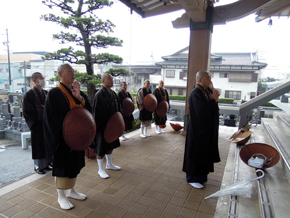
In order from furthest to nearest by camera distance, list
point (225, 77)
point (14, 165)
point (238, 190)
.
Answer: point (225, 77) → point (14, 165) → point (238, 190)

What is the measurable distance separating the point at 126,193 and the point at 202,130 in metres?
1.49

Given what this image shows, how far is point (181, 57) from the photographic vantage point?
52.5ft

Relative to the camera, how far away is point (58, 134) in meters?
2.36

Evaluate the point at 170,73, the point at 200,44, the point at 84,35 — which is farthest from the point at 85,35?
the point at 170,73

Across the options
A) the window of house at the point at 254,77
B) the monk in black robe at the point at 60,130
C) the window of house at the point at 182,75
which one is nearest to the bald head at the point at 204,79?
the monk in black robe at the point at 60,130

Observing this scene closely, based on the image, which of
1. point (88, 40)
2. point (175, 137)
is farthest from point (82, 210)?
point (88, 40)

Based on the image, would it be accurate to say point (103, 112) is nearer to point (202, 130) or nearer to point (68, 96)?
point (68, 96)

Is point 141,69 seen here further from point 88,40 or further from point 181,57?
point 88,40

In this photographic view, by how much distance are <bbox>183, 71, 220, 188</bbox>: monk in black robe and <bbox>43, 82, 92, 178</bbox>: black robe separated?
1.74m

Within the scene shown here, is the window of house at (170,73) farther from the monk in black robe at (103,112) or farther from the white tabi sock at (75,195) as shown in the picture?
the white tabi sock at (75,195)

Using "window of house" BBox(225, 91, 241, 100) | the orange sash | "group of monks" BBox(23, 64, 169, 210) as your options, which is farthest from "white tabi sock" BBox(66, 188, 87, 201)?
"window of house" BBox(225, 91, 241, 100)

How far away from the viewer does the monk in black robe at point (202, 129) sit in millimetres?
2887

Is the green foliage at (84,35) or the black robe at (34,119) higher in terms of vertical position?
the green foliage at (84,35)

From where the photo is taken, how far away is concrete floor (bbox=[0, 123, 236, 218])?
8.09 feet
